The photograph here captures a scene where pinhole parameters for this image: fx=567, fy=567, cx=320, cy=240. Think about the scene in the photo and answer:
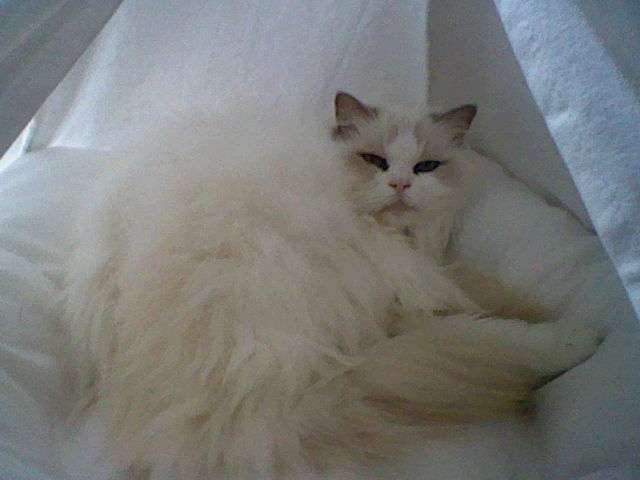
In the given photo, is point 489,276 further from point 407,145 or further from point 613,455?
point 613,455

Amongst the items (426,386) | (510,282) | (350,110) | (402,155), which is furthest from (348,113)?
(426,386)

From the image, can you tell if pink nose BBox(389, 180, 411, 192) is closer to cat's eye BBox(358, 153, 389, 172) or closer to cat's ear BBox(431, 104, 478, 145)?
cat's eye BBox(358, 153, 389, 172)

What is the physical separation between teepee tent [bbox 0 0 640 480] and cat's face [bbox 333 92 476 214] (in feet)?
0.44

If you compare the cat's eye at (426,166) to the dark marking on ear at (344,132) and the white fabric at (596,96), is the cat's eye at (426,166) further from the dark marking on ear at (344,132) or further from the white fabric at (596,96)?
the white fabric at (596,96)

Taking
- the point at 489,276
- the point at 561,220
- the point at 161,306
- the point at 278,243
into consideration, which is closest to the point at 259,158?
the point at 278,243

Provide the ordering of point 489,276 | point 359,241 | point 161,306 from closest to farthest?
point 161,306, point 359,241, point 489,276

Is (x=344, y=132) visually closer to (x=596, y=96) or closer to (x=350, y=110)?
(x=350, y=110)

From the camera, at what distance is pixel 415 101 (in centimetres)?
132

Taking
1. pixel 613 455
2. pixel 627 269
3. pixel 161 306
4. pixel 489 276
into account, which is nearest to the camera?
pixel 627 269

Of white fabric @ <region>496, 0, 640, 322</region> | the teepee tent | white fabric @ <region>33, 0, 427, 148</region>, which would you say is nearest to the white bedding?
the teepee tent

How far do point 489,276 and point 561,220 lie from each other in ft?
0.61

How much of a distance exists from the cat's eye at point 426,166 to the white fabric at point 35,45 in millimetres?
571

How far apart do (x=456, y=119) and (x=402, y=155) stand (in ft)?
0.46

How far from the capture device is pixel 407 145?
3.27 ft
